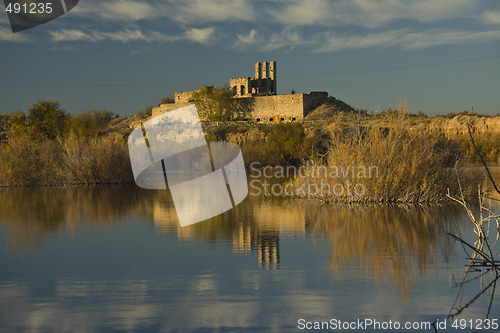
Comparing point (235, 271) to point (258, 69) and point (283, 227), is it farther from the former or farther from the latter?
point (258, 69)

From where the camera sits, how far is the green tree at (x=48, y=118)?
137ft

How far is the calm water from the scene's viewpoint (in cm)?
630

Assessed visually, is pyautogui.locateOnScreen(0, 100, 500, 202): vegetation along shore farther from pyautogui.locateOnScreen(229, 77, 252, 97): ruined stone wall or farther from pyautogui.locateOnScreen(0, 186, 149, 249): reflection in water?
pyautogui.locateOnScreen(229, 77, 252, 97): ruined stone wall

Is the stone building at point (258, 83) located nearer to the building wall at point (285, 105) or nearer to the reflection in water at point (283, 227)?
the building wall at point (285, 105)

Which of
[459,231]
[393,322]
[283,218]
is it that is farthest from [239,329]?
[283,218]

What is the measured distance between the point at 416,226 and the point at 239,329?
7179mm

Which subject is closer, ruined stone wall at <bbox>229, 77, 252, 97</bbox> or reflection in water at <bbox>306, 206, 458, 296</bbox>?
reflection in water at <bbox>306, 206, 458, 296</bbox>

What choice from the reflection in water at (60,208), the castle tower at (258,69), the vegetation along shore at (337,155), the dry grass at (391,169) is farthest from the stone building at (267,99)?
the dry grass at (391,169)

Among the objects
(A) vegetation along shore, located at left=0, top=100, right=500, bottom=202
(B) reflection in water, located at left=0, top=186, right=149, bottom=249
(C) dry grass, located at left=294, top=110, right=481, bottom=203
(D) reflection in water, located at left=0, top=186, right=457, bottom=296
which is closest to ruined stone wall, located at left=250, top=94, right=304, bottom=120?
(A) vegetation along shore, located at left=0, top=100, right=500, bottom=202

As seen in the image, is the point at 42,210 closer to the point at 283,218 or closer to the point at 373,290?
the point at 283,218

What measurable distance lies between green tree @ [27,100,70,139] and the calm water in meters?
27.9

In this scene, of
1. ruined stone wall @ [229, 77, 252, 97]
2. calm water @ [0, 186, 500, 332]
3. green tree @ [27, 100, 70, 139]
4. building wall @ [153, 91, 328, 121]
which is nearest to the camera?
calm water @ [0, 186, 500, 332]

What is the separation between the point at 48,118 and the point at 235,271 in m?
36.7

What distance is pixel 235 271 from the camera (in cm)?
848
